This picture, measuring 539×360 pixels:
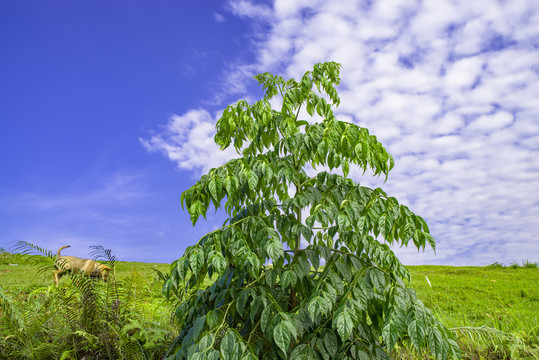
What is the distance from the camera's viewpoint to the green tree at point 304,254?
296cm

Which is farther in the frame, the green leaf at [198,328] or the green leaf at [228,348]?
the green leaf at [198,328]

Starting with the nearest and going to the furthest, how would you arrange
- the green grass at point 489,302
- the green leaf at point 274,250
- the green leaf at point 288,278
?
the green leaf at point 274,250 < the green leaf at point 288,278 < the green grass at point 489,302

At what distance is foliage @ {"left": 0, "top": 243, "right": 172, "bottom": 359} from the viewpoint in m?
4.05

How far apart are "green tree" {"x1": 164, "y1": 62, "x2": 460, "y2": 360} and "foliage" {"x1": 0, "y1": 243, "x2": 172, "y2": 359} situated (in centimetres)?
101

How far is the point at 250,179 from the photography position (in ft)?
10.6

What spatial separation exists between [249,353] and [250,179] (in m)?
1.35

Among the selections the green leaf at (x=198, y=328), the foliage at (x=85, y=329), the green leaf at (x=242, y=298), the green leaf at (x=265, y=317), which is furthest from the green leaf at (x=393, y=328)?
the foliage at (x=85, y=329)

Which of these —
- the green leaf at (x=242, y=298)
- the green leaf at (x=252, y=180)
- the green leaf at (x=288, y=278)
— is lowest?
the green leaf at (x=242, y=298)

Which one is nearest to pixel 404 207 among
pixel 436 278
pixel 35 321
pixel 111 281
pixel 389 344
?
pixel 389 344

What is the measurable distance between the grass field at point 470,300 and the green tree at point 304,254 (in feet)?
4.64

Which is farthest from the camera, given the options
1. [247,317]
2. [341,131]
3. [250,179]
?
[247,317]

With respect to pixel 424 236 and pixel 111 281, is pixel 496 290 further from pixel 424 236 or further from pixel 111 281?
pixel 111 281

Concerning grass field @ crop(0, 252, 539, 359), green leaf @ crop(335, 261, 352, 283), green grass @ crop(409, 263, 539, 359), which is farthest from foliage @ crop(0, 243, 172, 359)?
green grass @ crop(409, 263, 539, 359)

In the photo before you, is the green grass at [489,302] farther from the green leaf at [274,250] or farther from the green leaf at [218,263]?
the green leaf at [218,263]
